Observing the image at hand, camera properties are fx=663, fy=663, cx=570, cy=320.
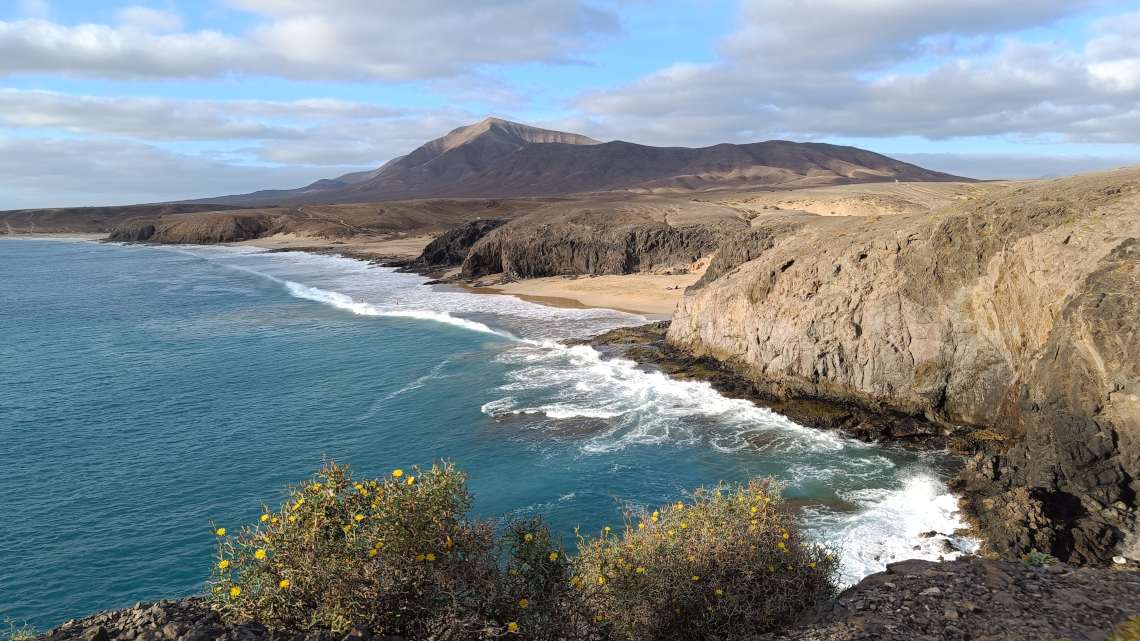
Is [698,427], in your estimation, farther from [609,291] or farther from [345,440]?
[609,291]

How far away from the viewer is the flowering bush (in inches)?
319

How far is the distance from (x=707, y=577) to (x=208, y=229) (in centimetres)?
14637

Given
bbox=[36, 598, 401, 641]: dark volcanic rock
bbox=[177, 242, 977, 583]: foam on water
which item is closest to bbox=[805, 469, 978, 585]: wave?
bbox=[177, 242, 977, 583]: foam on water

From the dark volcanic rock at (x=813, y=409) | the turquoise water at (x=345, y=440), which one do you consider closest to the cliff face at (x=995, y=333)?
the dark volcanic rock at (x=813, y=409)

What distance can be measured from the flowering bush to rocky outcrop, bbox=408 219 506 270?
6684 centimetres

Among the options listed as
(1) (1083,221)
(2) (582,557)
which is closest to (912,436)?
(1) (1083,221)

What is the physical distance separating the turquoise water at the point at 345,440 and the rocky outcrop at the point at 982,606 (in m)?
5.19

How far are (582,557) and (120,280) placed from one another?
8211cm

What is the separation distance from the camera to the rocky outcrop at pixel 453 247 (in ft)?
249

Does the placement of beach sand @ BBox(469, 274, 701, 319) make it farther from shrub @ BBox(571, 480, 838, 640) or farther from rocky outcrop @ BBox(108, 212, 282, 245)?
rocky outcrop @ BBox(108, 212, 282, 245)

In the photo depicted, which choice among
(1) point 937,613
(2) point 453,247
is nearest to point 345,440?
(1) point 937,613

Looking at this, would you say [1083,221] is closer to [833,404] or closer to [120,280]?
[833,404]

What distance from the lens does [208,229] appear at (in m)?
134

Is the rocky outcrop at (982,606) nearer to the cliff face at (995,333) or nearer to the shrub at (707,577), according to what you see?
the shrub at (707,577)
